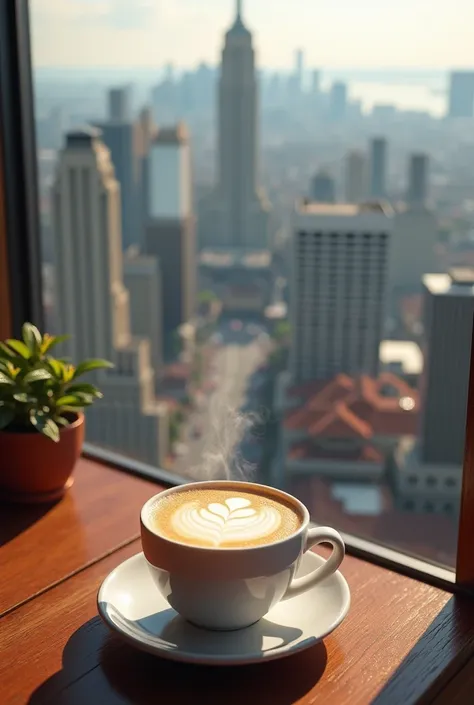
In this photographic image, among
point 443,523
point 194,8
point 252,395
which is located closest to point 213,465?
point 443,523

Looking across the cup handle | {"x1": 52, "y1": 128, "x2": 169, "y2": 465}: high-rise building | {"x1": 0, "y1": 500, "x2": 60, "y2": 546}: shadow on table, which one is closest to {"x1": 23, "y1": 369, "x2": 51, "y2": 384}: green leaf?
{"x1": 0, "y1": 500, "x2": 60, "y2": 546}: shadow on table

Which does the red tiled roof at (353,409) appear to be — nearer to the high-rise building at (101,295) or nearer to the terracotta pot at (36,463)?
the high-rise building at (101,295)

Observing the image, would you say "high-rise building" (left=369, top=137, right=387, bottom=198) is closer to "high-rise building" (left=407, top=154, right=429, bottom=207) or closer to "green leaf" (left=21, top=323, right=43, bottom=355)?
"high-rise building" (left=407, top=154, right=429, bottom=207)

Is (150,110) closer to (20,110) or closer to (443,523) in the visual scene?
(443,523)

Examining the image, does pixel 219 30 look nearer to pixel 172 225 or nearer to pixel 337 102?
pixel 172 225

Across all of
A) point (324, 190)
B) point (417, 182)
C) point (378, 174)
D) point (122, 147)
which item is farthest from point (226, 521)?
point (122, 147)
